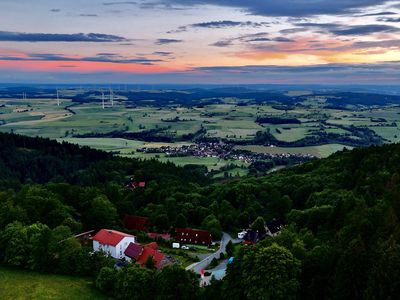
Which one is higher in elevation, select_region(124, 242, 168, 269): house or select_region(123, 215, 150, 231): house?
select_region(124, 242, 168, 269): house

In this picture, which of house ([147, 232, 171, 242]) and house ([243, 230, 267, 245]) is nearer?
house ([243, 230, 267, 245])

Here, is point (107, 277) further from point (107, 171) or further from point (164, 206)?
point (107, 171)

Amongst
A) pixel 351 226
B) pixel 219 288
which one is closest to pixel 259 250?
pixel 219 288

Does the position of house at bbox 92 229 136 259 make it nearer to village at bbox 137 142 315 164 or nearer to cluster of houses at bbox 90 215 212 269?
cluster of houses at bbox 90 215 212 269

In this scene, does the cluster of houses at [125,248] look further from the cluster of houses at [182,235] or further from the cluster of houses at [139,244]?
the cluster of houses at [182,235]

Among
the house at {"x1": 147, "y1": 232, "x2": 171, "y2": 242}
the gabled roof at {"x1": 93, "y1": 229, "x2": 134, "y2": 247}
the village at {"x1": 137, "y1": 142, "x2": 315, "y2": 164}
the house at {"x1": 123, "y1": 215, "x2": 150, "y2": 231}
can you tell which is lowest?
the village at {"x1": 137, "y1": 142, "x2": 315, "y2": 164}

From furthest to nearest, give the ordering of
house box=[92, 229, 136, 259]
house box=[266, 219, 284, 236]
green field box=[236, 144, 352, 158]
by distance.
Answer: green field box=[236, 144, 352, 158] < house box=[266, 219, 284, 236] < house box=[92, 229, 136, 259]

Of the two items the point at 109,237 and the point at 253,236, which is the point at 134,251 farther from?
the point at 253,236

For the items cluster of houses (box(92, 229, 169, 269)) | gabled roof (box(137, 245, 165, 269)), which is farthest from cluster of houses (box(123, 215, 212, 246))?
gabled roof (box(137, 245, 165, 269))
